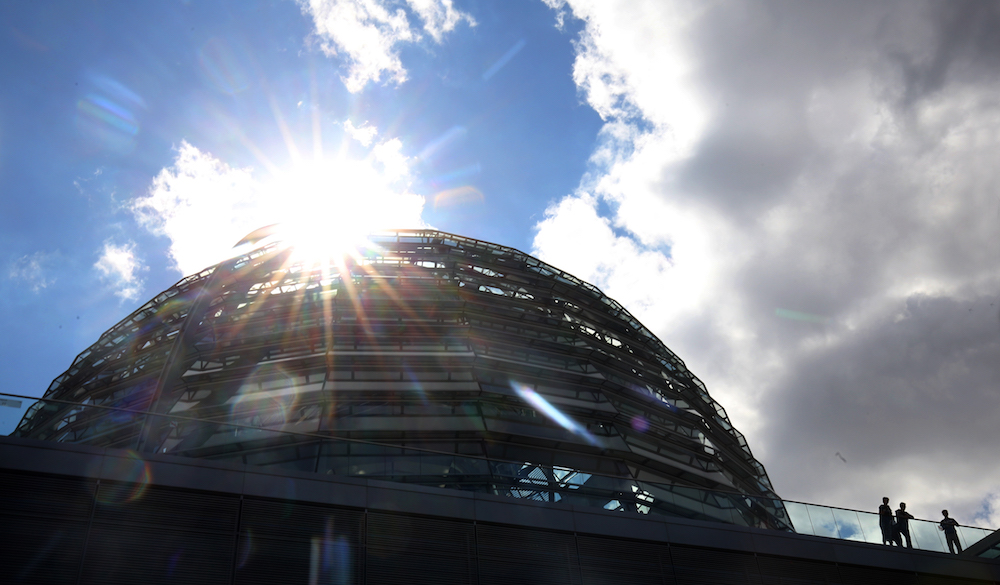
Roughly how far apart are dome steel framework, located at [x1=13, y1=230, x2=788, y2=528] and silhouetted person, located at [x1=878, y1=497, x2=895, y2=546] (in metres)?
2.50

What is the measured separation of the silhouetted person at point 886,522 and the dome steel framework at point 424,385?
8.19 ft

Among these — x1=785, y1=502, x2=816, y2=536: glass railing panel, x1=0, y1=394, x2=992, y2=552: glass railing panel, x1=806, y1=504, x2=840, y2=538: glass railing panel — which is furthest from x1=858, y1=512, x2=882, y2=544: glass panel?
x1=785, y1=502, x2=816, y2=536: glass railing panel

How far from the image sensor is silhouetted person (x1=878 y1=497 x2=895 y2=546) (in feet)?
51.1

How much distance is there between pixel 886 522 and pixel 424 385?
12372 mm

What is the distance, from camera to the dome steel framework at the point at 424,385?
42.3ft

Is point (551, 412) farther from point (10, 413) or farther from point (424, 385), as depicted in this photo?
point (10, 413)

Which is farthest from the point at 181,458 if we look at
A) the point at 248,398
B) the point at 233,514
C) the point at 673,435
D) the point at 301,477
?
the point at 673,435

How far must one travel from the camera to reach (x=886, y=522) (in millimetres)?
15820

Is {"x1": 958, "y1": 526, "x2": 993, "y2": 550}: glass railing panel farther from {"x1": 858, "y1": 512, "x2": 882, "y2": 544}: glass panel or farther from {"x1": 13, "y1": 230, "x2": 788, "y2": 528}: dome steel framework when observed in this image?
{"x1": 13, "y1": 230, "x2": 788, "y2": 528}: dome steel framework

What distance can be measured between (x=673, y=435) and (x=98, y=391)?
20325mm

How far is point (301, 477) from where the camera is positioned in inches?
435

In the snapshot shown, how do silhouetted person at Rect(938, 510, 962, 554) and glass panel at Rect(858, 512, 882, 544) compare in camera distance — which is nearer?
glass panel at Rect(858, 512, 882, 544)

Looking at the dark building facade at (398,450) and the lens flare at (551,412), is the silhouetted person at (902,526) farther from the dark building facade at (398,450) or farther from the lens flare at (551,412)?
the lens flare at (551,412)

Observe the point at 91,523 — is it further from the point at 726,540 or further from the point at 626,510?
the point at 726,540
